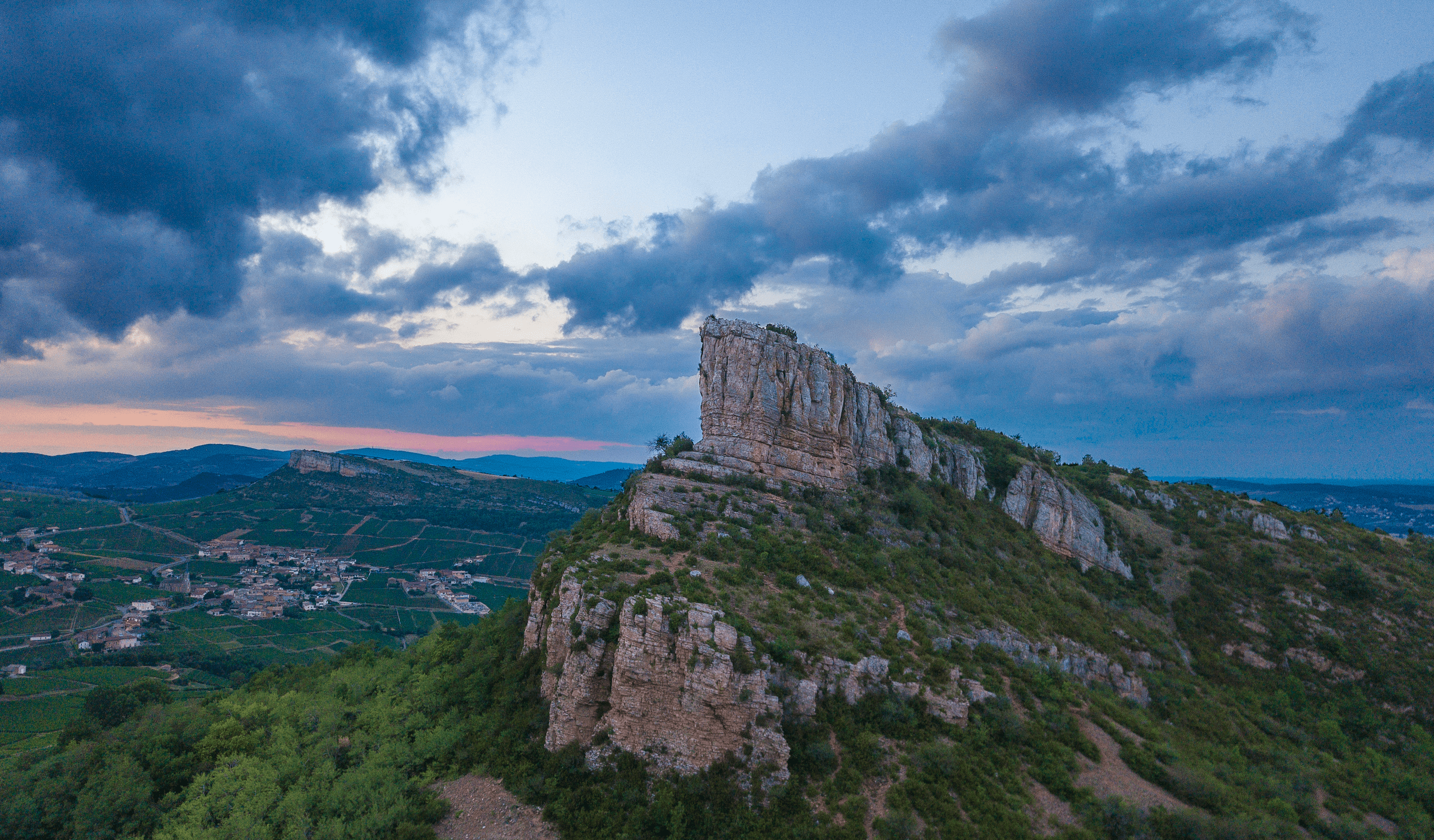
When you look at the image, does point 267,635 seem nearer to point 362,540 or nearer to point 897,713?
point 362,540

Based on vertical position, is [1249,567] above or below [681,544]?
below

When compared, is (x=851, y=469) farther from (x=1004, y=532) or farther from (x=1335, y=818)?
(x=1335, y=818)

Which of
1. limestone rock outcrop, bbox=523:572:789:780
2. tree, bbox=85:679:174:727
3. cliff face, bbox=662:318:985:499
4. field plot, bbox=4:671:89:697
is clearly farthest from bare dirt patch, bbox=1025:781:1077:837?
field plot, bbox=4:671:89:697

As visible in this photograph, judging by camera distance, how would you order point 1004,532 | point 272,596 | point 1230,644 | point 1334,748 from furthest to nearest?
point 272,596
point 1004,532
point 1230,644
point 1334,748

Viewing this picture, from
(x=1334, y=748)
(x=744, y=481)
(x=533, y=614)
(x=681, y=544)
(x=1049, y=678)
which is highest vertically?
(x=744, y=481)

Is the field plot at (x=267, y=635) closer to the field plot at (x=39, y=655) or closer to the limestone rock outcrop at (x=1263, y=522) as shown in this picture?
the field plot at (x=39, y=655)

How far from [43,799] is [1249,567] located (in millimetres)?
96711

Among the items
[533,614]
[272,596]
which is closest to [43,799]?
[533,614]

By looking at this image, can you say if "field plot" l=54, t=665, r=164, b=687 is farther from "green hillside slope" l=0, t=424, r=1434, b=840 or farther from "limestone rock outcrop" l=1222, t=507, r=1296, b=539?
"limestone rock outcrop" l=1222, t=507, r=1296, b=539

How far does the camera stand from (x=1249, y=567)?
53625 mm

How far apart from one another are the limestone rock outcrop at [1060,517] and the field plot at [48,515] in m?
271

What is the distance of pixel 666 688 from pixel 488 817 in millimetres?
10062

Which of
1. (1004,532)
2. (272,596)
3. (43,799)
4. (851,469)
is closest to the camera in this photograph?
(43,799)

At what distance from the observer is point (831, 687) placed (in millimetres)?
27703
